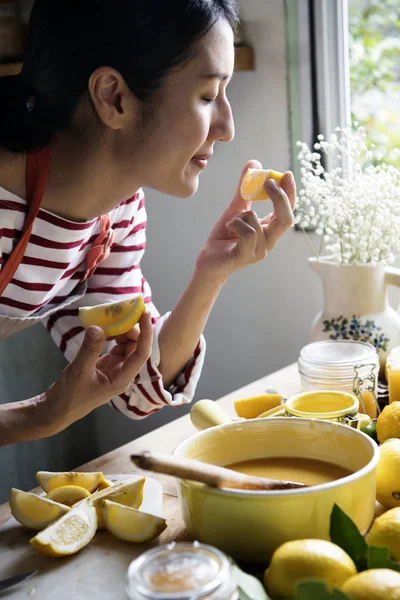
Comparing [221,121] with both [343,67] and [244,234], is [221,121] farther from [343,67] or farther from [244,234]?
[343,67]

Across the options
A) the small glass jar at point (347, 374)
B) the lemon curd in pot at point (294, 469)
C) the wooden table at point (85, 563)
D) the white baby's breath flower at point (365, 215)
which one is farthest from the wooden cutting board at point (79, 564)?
the white baby's breath flower at point (365, 215)

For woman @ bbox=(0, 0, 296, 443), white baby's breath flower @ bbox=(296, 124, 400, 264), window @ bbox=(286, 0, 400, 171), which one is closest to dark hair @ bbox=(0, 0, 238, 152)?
woman @ bbox=(0, 0, 296, 443)

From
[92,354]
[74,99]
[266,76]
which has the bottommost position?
[92,354]

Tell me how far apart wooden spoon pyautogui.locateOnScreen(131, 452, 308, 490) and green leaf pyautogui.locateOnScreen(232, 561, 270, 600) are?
0.11 metres

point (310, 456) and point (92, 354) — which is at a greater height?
point (92, 354)

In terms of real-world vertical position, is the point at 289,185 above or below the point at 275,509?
above

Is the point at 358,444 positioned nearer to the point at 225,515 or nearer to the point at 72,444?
the point at 225,515

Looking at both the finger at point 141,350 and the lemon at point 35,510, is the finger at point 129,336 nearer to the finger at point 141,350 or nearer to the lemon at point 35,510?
the finger at point 141,350

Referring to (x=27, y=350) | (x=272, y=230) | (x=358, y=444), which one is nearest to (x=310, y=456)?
(x=358, y=444)

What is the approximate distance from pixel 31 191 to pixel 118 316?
258 millimetres

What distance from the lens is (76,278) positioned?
4.40ft

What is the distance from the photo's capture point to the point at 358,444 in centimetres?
81

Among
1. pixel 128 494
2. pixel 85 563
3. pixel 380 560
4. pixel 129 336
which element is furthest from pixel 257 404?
pixel 380 560

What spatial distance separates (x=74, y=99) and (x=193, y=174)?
0.22m
